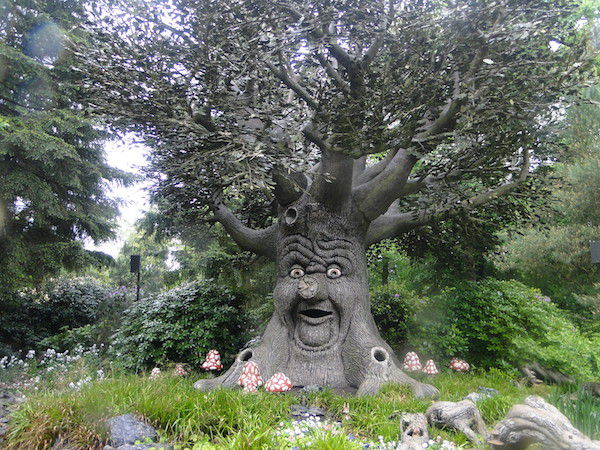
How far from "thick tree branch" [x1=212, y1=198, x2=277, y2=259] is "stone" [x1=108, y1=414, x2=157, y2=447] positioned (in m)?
4.16

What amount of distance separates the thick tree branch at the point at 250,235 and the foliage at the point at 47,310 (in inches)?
208

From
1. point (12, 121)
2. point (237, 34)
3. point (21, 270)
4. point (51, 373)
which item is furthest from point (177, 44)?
point (21, 270)

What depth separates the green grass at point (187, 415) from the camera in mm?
3125

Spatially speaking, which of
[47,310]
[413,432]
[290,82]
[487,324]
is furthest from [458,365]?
[47,310]

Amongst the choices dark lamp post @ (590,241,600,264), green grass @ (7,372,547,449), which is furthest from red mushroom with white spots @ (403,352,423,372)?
dark lamp post @ (590,241,600,264)

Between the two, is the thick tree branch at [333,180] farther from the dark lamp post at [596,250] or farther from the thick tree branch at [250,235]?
the dark lamp post at [596,250]

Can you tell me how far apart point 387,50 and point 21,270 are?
9425 millimetres

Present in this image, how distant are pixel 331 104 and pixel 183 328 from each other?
476cm

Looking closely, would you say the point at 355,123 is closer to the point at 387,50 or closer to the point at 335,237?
the point at 387,50

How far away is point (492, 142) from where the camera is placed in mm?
6234

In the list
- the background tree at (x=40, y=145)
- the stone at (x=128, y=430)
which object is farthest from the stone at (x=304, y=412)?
the background tree at (x=40, y=145)

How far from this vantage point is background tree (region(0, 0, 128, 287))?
30.5 ft

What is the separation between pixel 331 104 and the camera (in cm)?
541

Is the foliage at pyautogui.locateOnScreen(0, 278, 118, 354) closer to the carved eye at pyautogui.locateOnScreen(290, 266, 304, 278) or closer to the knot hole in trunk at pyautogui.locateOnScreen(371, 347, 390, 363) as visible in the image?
the carved eye at pyautogui.locateOnScreen(290, 266, 304, 278)
